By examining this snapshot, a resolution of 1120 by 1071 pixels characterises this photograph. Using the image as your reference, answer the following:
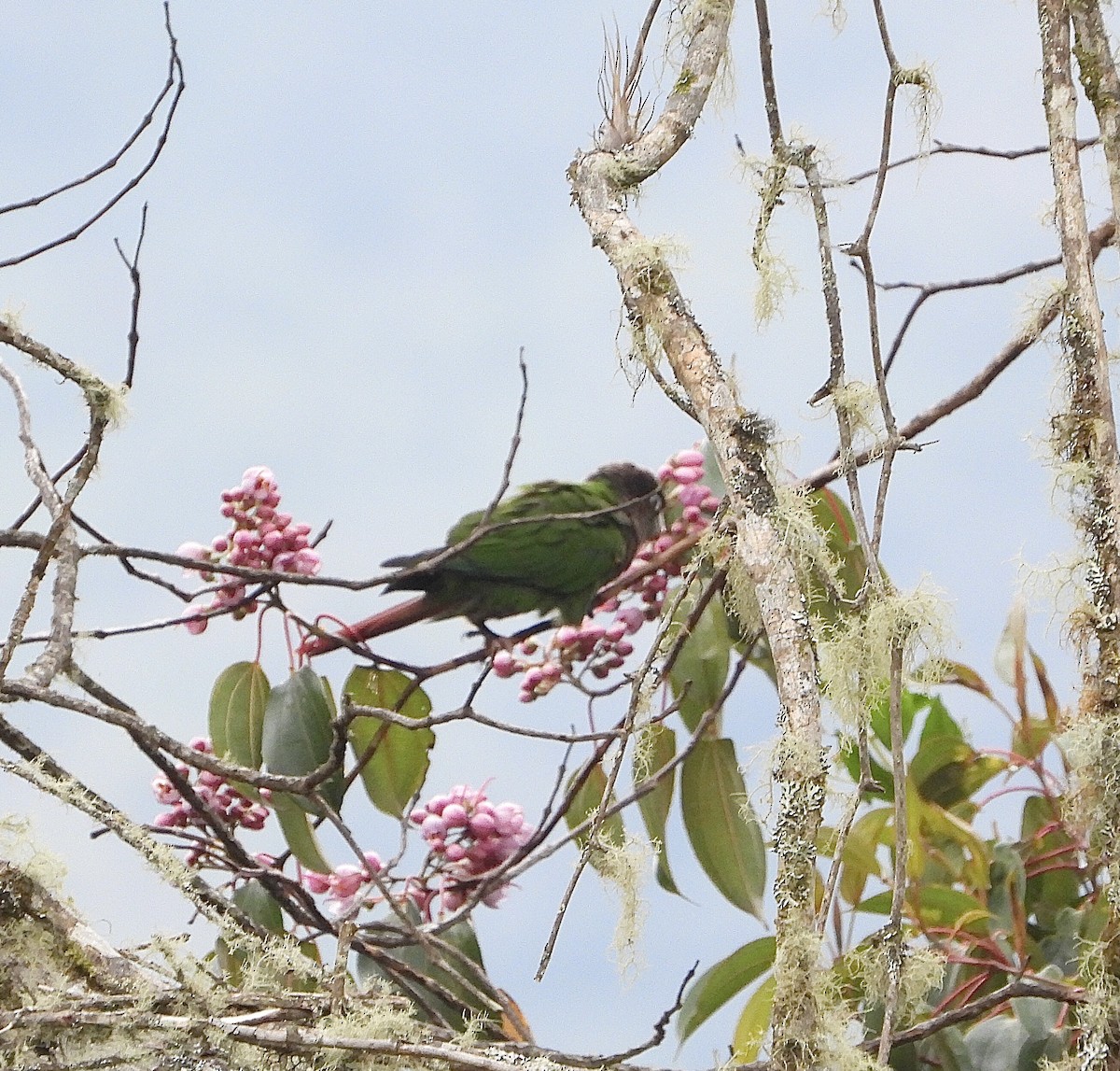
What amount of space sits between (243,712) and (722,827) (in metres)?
0.76

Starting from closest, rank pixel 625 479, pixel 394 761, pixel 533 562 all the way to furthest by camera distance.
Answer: pixel 394 761
pixel 533 562
pixel 625 479

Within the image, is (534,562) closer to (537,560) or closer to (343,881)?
(537,560)

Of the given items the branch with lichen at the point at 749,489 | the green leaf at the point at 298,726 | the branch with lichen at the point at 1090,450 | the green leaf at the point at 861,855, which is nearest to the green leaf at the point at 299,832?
the green leaf at the point at 298,726

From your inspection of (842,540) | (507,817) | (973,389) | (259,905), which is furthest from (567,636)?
(973,389)

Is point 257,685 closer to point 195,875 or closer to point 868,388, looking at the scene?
point 195,875

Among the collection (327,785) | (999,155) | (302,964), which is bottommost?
(302,964)

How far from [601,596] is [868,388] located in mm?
1079

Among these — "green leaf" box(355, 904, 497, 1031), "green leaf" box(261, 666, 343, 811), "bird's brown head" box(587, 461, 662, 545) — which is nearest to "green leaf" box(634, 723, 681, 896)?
"green leaf" box(355, 904, 497, 1031)

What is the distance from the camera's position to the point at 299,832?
6.23 feet

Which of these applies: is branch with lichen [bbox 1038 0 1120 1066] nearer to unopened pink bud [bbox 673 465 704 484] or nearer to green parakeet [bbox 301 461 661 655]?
unopened pink bud [bbox 673 465 704 484]

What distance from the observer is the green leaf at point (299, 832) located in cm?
185

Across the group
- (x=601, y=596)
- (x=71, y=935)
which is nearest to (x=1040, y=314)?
(x=601, y=596)

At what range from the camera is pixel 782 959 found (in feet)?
3.32

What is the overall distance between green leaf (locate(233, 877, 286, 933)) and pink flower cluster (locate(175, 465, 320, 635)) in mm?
426
